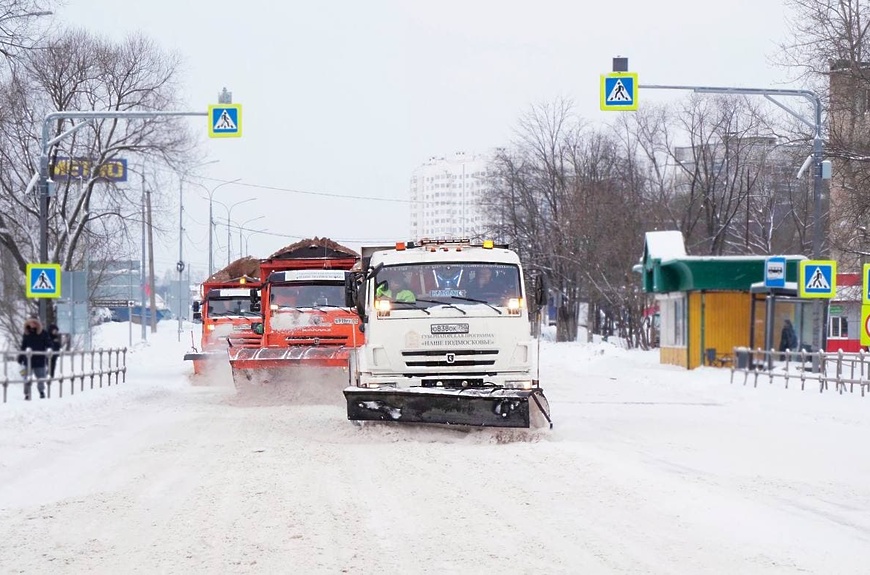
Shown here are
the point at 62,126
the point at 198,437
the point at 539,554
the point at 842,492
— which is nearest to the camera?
the point at 539,554

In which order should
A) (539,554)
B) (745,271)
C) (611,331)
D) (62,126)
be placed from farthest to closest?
(611,331) < (62,126) < (745,271) < (539,554)

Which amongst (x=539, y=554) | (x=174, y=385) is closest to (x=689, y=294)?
(x=174, y=385)

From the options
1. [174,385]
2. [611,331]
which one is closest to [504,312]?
[174,385]

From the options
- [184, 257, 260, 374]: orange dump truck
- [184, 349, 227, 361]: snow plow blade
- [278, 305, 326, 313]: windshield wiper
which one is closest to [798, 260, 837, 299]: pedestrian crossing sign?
[278, 305, 326, 313]: windshield wiper

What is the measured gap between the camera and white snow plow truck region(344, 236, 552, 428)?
14.8m

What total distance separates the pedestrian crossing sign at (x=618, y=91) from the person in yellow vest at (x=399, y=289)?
680 cm

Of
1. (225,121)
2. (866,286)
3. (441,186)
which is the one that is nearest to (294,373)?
(225,121)

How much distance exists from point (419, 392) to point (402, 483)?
12.6ft

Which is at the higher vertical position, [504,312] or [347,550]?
[504,312]

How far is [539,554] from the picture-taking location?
25.3 feet

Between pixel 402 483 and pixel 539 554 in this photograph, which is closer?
pixel 539 554

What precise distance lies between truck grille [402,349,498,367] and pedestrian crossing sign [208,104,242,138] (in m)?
8.99

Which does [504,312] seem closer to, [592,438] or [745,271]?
[592,438]

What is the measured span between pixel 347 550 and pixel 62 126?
3315 cm
